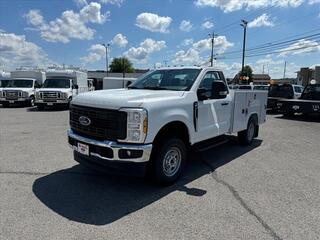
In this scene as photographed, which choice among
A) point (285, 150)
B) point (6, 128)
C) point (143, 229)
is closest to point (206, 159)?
point (285, 150)

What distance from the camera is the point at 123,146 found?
170 inches

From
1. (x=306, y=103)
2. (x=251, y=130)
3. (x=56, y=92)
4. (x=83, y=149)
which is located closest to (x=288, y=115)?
(x=306, y=103)

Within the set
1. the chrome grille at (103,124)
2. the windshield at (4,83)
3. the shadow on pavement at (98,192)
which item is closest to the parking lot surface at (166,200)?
the shadow on pavement at (98,192)

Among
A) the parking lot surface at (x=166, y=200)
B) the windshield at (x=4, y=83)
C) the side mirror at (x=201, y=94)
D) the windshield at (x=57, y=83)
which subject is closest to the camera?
the parking lot surface at (x=166, y=200)

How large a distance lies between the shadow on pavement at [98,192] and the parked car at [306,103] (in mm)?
10851

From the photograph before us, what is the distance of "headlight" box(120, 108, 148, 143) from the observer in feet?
14.0

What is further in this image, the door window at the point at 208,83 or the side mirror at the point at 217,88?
the door window at the point at 208,83

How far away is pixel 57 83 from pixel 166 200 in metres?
17.0

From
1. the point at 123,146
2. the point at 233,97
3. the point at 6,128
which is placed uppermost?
the point at 233,97

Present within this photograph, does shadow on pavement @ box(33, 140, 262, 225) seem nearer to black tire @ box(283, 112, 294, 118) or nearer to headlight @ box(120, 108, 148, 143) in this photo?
headlight @ box(120, 108, 148, 143)

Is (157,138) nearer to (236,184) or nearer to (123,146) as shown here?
(123,146)

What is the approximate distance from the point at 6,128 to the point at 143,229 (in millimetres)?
9046

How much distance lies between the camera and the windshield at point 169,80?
5738mm

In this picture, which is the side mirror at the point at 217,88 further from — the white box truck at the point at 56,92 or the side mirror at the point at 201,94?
the white box truck at the point at 56,92
